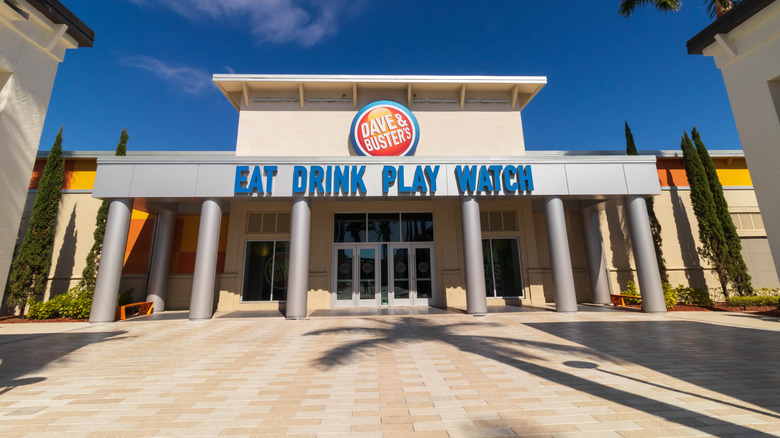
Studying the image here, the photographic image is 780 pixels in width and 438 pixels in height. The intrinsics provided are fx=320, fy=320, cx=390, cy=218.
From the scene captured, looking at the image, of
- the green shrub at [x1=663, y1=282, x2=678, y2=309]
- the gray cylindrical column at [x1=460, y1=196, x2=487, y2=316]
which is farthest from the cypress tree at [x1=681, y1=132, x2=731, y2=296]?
the gray cylindrical column at [x1=460, y1=196, x2=487, y2=316]

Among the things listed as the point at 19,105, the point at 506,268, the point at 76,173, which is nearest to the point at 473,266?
the point at 506,268

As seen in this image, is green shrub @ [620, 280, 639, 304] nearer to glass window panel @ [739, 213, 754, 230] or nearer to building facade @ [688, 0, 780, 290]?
glass window panel @ [739, 213, 754, 230]

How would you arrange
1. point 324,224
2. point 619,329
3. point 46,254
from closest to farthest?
1. point 619,329
2. point 46,254
3. point 324,224

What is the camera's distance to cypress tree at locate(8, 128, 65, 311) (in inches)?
564

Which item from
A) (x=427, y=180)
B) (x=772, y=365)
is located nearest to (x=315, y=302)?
(x=427, y=180)

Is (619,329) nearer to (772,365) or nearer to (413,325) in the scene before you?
(772,365)

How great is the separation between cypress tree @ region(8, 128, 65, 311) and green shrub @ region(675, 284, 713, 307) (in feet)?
95.9

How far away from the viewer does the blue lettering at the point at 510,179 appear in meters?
12.8

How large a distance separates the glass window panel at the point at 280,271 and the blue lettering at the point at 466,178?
9107 mm

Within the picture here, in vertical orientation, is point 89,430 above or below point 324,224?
below

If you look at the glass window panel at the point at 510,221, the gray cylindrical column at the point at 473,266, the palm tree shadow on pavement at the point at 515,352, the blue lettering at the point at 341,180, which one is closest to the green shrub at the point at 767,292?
the glass window panel at the point at 510,221

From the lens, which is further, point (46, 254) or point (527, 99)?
point (527, 99)

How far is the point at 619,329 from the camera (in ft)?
30.2

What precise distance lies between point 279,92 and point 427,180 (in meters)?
9.86
